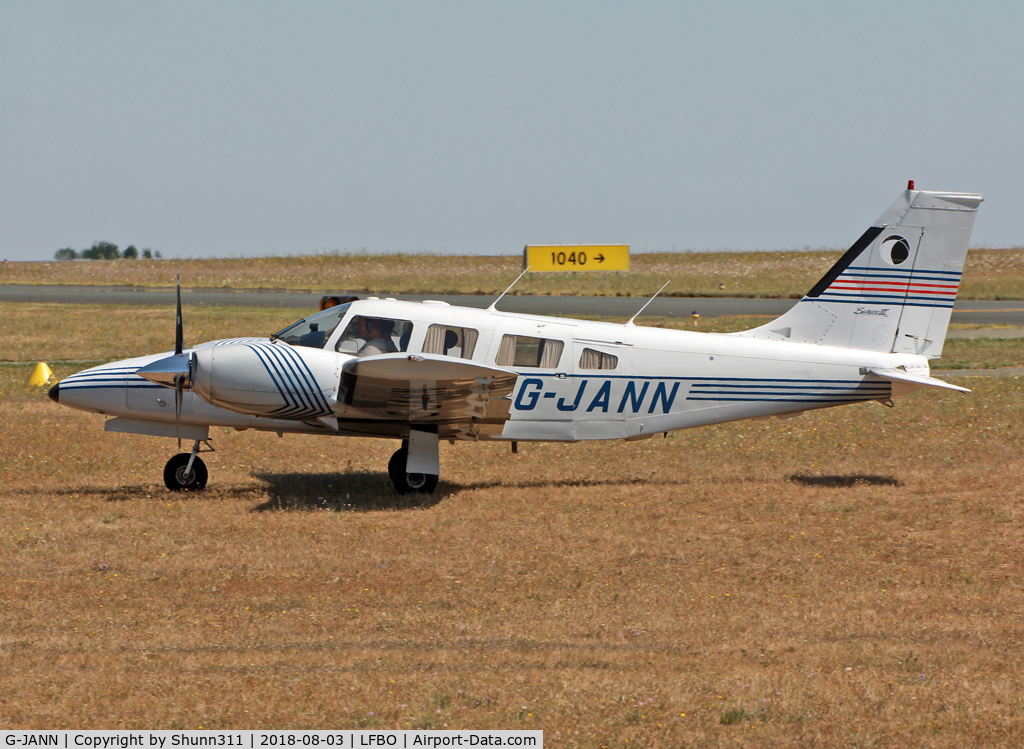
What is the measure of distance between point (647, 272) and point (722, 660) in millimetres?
49908

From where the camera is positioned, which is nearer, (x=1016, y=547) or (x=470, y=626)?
(x=470, y=626)

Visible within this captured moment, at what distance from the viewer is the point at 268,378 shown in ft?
38.4

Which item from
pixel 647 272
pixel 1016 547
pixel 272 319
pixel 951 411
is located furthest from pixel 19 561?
pixel 647 272

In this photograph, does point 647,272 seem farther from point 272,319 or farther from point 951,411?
point 951,411

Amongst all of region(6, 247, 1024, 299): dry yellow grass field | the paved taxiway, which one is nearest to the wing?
the paved taxiway

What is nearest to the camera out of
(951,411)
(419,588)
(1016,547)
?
(419,588)

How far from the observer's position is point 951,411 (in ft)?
58.2

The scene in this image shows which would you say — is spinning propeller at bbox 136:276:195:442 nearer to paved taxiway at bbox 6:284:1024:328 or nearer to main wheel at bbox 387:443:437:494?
main wheel at bbox 387:443:437:494

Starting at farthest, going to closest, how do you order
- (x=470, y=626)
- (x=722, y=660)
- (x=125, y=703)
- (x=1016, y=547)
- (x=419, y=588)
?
(x=1016, y=547) → (x=419, y=588) → (x=470, y=626) → (x=722, y=660) → (x=125, y=703)

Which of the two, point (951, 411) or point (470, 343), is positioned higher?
point (470, 343)

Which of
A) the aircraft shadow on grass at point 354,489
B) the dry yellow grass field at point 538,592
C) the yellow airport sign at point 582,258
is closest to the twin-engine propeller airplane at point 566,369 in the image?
the aircraft shadow on grass at point 354,489

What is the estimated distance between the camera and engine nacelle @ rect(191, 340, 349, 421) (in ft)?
37.9

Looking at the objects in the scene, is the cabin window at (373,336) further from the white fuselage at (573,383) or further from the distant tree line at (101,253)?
the distant tree line at (101,253)

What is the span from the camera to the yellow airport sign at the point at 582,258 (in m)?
55.1
